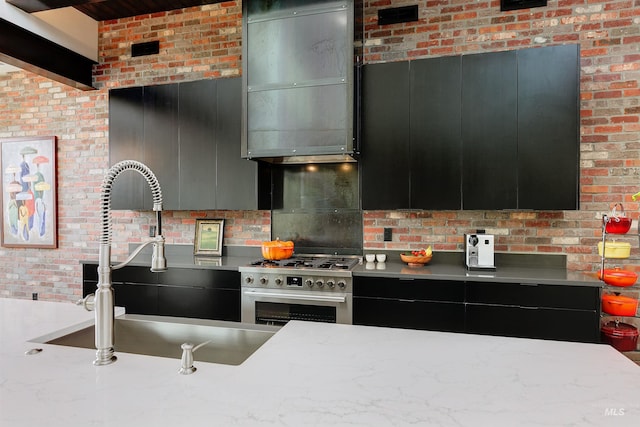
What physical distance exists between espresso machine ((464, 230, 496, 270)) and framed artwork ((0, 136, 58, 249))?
14.4ft

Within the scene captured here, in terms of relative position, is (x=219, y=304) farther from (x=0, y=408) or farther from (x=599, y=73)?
(x=599, y=73)

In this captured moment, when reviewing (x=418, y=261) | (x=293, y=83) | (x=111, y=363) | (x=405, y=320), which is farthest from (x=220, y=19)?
(x=111, y=363)

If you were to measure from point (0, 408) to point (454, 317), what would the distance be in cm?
255

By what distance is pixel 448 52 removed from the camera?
3.45m

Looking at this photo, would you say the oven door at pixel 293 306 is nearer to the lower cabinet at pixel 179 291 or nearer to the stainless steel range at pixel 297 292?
the stainless steel range at pixel 297 292

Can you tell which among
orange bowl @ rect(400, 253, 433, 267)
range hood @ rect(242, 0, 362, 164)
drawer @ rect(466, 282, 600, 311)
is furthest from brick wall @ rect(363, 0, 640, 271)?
range hood @ rect(242, 0, 362, 164)

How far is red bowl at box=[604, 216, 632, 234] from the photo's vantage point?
2775 mm

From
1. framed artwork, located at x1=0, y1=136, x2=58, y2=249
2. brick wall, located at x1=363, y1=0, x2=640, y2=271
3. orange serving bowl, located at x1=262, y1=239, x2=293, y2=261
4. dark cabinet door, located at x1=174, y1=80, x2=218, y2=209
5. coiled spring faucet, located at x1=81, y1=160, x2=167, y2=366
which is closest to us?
coiled spring faucet, located at x1=81, y1=160, x2=167, y2=366

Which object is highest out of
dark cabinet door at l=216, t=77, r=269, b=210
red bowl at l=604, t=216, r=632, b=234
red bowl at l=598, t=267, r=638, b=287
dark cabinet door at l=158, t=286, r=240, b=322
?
dark cabinet door at l=216, t=77, r=269, b=210

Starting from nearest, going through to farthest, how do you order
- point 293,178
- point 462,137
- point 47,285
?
point 462,137, point 293,178, point 47,285

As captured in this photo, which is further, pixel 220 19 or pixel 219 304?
pixel 220 19

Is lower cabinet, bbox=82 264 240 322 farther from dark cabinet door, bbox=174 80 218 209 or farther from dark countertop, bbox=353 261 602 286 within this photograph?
dark countertop, bbox=353 261 602 286

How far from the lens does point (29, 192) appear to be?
14.7ft

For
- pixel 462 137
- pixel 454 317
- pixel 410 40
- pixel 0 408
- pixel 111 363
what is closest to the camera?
pixel 0 408
